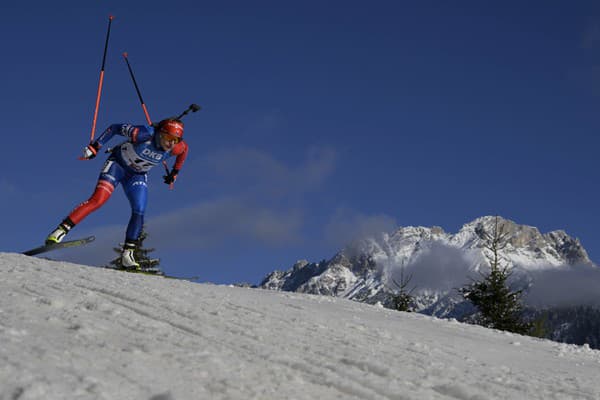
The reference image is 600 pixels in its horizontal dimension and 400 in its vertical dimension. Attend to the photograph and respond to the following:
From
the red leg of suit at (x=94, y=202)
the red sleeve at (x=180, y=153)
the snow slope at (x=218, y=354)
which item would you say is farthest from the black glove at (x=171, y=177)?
the snow slope at (x=218, y=354)

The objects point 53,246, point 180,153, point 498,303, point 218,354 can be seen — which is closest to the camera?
point 218,354

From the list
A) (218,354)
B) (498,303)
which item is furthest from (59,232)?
(498,303)

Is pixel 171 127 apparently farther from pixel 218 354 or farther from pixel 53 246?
pixel 218 354

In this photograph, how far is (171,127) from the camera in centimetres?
1026

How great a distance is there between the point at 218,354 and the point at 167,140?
7.03 m

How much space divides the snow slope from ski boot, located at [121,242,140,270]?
357 centimetres

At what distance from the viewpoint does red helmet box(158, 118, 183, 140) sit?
10258 millimetres

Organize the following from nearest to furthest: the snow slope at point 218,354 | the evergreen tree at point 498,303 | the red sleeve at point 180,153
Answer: the snow slope at point 218,354, the red sleeve at point 180,153, the evergreen tree at point 498,303

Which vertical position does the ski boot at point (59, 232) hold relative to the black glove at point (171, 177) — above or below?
below

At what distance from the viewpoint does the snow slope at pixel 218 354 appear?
3.06 m

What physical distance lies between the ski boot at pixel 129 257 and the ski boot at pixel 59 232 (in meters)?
0.93

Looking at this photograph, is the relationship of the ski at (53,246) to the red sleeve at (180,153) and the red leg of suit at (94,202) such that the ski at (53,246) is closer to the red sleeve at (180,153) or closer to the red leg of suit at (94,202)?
the red leg of suit at (94,202)

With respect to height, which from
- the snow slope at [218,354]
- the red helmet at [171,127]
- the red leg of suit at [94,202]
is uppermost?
the red helmet at [171,127]

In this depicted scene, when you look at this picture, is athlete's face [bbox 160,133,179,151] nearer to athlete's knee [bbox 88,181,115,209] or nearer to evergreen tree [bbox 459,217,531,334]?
athlete's knee [bbox 88,181,115,209]
